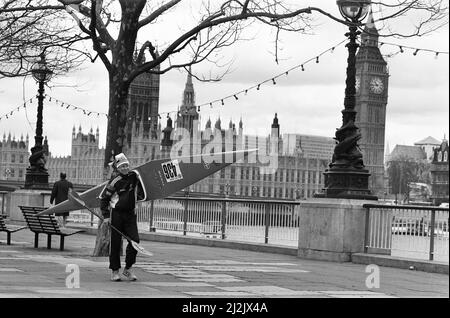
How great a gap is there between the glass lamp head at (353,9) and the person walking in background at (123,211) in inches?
282

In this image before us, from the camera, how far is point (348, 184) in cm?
2002

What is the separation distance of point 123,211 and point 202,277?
1.80 metres

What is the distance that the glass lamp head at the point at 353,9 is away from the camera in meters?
19.7

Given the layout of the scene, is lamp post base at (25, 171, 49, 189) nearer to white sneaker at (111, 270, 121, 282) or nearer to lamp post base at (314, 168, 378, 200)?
lamp post base at (314, 168, 378, 200)

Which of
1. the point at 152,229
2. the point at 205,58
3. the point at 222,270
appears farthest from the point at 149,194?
the point at 152,229

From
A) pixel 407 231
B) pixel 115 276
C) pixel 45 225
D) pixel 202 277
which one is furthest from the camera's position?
pixel 45 225

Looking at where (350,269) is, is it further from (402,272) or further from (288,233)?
(288,233)

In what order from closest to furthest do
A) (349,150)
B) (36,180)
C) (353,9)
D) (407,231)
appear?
1. (407,231)
2. (353,9)
3. (349,150)
4. (36,180)

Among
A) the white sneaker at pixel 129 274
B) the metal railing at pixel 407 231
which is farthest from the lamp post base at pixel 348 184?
the white sneaker at pixel 129 274

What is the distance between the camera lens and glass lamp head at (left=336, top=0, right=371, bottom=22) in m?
19.7

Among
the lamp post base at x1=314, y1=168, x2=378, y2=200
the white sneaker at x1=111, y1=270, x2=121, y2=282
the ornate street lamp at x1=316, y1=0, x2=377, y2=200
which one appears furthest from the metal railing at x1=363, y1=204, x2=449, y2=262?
the white sneaker at x1=111, y1=270, x2=121, y2=282

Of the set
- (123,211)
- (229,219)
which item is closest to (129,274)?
(123,211)

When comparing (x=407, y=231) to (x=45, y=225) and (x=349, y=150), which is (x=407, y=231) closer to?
(x=349, y=150)
